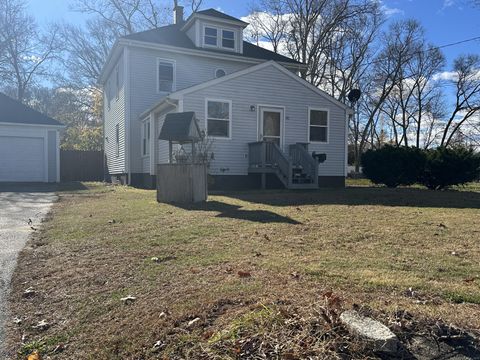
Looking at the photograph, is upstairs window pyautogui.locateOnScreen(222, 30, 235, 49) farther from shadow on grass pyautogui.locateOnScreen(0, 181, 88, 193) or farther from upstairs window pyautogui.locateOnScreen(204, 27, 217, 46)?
shadow on grass pyautogui.locateOnScreen(0, 181, 88, 193)

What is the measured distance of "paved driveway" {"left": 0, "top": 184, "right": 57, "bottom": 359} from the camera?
4.45m

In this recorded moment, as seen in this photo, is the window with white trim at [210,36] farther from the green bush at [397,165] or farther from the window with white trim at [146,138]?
the green bush at [397,165]

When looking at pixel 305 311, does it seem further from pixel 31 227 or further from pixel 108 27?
pixel 108 27

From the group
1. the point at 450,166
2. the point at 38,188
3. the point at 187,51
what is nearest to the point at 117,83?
the point at 187,51

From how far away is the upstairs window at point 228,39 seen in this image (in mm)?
19969

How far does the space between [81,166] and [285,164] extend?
1580cm

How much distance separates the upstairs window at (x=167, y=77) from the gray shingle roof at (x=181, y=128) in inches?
324

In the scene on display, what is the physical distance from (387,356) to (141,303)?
2.06 metres

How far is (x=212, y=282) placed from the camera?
3816 mm

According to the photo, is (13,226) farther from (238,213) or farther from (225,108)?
(225,108)

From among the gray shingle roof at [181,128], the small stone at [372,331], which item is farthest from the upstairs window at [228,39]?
the small stone at [372,331]

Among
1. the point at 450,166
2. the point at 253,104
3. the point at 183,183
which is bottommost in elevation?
the point at 183,183

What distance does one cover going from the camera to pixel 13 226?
24.4 feet

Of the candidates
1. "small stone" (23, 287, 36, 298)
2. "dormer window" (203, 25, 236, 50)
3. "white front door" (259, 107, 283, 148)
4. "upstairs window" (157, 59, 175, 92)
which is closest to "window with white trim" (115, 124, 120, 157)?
"upstairs window" (157, 59, 175, 92)
